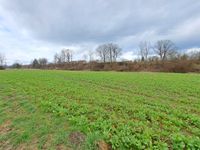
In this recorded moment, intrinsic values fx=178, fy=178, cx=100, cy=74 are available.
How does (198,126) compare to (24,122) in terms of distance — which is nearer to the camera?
(198,126)

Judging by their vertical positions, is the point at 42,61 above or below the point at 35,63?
above

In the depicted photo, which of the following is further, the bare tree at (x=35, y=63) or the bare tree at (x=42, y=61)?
the bare tree at (x=42, y=61)

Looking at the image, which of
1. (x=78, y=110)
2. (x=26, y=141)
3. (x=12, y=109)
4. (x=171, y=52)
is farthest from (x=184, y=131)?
(x=171, y=52)

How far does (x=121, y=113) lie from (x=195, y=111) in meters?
3.23

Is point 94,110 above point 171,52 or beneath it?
beneath

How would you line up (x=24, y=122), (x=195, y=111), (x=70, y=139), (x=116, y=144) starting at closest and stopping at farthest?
(x=116, y=144), (x=70, y=139), (x=24, y=122), (x=195, y=111)

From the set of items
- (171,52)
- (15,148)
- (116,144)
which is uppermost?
(171,52)

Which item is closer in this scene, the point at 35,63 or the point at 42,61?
the point at 35,63

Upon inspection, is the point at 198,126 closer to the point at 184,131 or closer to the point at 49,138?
the point at 184,131

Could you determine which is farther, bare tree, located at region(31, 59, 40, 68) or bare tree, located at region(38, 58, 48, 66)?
bare tree, located at region(38, 58, 48, 66)

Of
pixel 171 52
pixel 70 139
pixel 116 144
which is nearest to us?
→ pixel 116 144

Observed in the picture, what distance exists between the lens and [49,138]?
470 cm

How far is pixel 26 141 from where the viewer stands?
475 cm

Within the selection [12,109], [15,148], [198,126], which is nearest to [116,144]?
[15,148]
